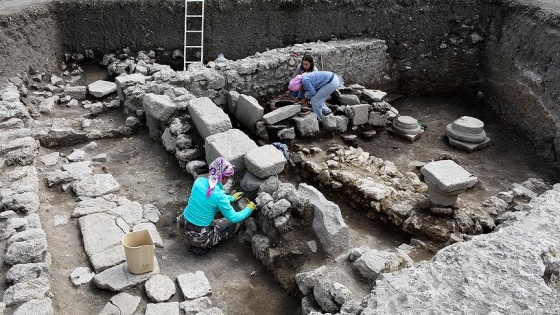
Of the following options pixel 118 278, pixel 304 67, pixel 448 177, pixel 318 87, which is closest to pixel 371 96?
pixel 318 87

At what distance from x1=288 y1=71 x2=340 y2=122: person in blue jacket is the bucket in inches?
180

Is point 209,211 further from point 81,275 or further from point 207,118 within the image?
point 207,118

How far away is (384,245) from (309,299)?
Result: 2.01 meters

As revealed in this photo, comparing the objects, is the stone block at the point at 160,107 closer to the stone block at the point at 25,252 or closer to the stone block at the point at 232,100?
the stone block at the point at 232,100

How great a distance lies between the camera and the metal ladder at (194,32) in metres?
11.1

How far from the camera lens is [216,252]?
6.25 metres

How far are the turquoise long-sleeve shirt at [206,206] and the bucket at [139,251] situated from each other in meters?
0.62

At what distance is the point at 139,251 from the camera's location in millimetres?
5348

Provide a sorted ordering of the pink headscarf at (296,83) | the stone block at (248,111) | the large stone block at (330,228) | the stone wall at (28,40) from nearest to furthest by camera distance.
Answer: the large stone block at (330,228), the stone block at (248,111), the pink headscarf at (296,83), the stone wall at (28,40)

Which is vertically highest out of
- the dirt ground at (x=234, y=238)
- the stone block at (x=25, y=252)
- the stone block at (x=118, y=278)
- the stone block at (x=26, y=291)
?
the stone block at (x=25, y=252)

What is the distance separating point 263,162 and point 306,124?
2.38 m

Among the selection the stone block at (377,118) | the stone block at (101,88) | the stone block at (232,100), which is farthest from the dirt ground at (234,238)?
the stone block at (232,100)

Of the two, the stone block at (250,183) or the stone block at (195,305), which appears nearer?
the stone block at (195,305)

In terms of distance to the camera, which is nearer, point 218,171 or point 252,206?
point 218,171
